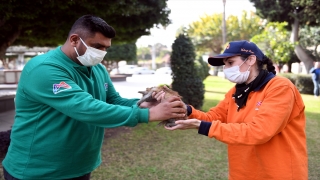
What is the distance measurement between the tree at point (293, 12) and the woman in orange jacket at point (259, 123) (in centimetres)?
1850

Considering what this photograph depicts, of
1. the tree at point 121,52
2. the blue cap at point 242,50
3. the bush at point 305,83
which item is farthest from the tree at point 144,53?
the blue cap at point 242,50

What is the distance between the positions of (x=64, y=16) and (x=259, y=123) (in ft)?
19.6

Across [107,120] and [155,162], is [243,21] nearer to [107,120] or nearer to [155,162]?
[155,162]

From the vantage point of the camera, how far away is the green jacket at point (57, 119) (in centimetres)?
188

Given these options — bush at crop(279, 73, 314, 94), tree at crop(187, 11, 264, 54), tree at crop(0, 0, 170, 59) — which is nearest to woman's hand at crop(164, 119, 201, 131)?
tree at crop(0, 0, 170, 59)

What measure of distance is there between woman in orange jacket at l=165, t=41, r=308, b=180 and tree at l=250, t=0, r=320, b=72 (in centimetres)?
1850

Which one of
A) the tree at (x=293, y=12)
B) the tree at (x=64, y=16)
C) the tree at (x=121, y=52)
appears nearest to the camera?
the tree at (x=64, y=16)

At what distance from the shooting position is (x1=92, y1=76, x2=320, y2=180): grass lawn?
5.30 m

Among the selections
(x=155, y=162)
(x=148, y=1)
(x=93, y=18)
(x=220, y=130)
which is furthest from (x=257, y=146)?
(x=148, y=1)

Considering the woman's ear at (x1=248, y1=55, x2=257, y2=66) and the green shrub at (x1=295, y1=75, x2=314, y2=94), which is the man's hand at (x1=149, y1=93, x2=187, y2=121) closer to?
the woman's ear at (x1=248, y1=55, x2=257, y2=66)

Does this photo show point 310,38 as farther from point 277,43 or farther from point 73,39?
point 73,39

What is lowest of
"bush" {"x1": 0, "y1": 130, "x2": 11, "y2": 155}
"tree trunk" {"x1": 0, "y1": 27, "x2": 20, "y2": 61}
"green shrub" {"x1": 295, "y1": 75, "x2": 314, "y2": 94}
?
"green shrub" {"x1": 295, "y1": 75, "x2": 314, "y2": 94}

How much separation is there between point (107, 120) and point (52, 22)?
561 cm

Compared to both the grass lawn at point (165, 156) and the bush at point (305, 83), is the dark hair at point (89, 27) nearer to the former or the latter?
the grass lawn at point (165, 156)
